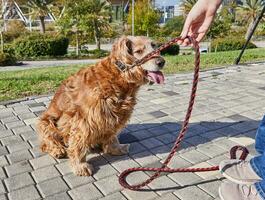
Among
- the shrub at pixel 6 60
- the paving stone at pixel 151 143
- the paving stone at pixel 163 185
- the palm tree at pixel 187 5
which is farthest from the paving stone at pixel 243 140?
the palm tree at pixel 187 5

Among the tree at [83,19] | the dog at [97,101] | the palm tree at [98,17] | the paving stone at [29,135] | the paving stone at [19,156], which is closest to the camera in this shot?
the dog at [97,101]

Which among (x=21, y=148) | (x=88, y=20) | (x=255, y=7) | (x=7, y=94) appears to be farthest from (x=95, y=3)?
(x=21, y=148)

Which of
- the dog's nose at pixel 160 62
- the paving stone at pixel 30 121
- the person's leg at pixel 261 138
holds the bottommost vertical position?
the paving stone at pixel 30 121

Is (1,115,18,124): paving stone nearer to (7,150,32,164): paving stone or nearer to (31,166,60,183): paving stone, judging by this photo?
(7,150,32,164): paving stone

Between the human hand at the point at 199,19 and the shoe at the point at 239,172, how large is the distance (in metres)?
1.17

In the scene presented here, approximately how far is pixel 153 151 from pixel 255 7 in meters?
38.2

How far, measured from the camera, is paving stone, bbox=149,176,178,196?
321cm

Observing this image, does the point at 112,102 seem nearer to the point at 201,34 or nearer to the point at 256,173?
the point at 201,34

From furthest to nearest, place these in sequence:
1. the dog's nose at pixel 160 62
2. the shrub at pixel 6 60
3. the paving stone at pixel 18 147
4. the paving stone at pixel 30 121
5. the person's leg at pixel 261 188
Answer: the shrub at pixel 6 60
the paving stone at pixel 30 121
the paving stone at pixel 18 147
the dog's nose at pixel 160 62
the person's leg at pixel 261 188

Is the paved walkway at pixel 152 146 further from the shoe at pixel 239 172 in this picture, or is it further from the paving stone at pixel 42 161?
the shoe at pixel 239 172

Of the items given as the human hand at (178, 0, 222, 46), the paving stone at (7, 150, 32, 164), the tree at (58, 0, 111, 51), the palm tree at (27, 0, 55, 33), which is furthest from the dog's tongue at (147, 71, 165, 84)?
the palm tree at (27, 0, 55, 33)

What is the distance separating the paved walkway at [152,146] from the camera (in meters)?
3.23

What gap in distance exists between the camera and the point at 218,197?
3.10 metres

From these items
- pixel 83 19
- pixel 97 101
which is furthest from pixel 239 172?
pixel 83 19
